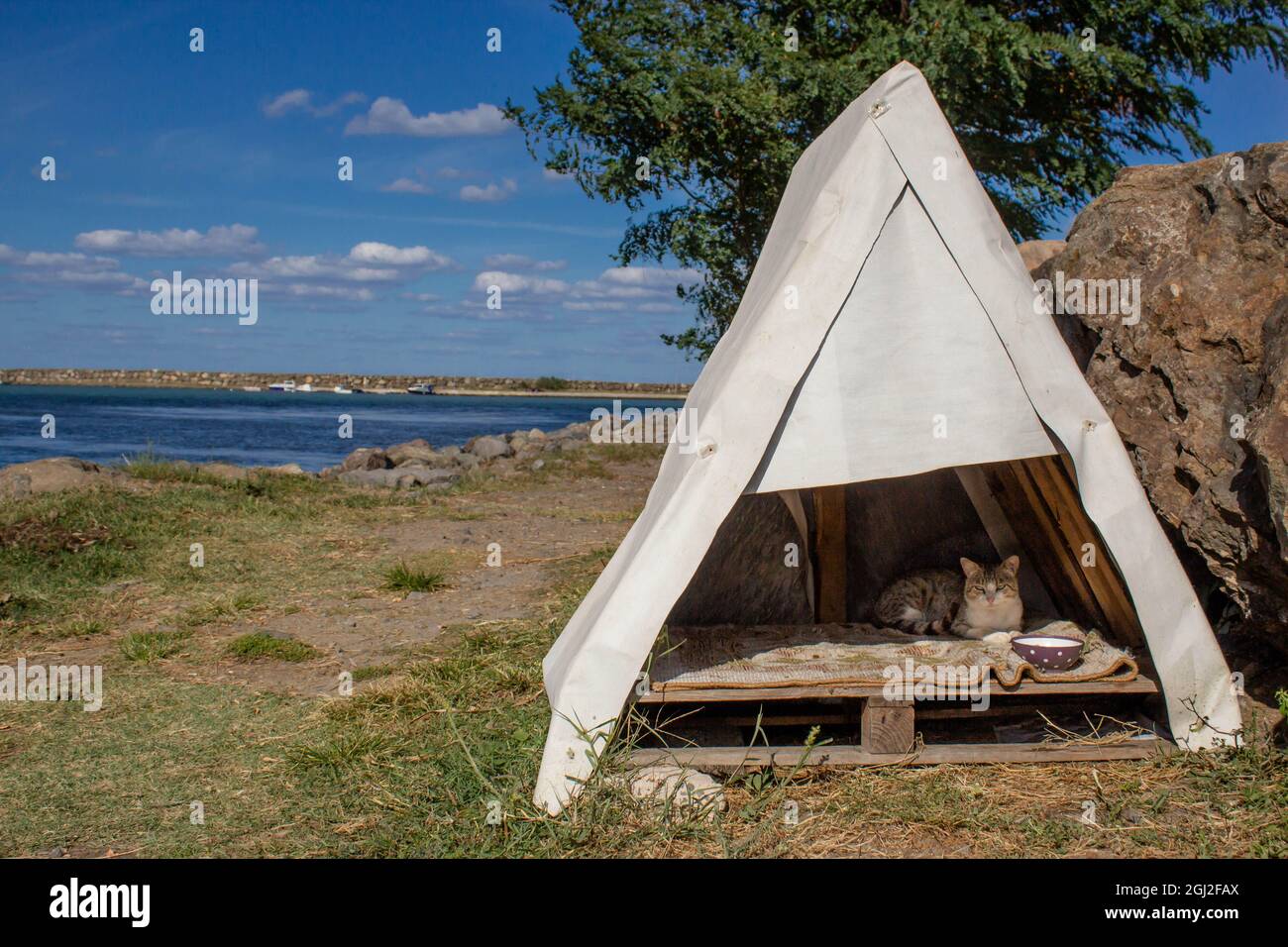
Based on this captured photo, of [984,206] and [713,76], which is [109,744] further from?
[713,76]

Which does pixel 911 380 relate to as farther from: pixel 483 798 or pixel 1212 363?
pixel 483 798

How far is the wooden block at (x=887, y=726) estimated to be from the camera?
425 cm

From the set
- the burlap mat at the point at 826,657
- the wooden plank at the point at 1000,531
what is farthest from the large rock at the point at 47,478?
the wooden plank at the point at 1000,531

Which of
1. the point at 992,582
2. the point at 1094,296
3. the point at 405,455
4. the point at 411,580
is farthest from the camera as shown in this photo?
the point at 405,455

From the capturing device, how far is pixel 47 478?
442 inches

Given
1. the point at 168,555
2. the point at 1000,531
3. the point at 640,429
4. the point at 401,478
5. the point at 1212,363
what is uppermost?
the point at 640,429

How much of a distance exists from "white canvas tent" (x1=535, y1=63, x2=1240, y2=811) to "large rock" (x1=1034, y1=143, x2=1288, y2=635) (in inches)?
19.6

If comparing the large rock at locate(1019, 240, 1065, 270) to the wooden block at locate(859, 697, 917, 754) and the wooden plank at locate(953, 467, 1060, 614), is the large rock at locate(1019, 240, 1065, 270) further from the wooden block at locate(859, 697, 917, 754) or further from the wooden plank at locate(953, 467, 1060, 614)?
the wooden block at locate(859, 697, 917, 754)

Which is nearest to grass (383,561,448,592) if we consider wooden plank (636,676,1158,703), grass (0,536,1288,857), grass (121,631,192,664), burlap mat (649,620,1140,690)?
grass (121,631,192,664)

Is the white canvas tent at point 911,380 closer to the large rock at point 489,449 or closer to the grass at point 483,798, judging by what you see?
the grass at point 483,798

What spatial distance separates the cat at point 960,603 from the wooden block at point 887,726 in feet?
3.32

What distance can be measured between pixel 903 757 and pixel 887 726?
14cm

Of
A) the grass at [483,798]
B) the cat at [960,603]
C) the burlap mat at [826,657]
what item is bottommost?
the grass at [483,798]

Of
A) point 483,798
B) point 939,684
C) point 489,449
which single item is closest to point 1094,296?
point 939,684
